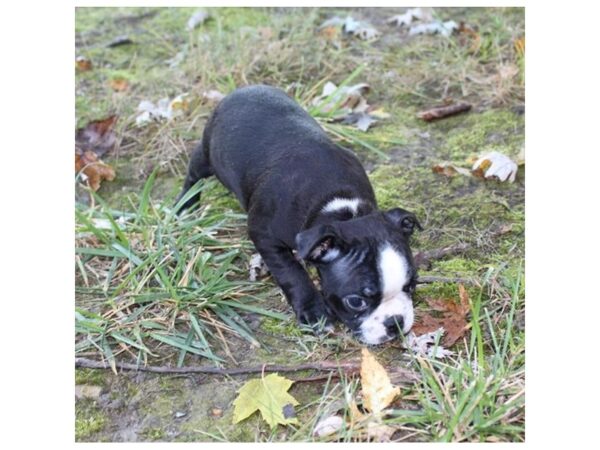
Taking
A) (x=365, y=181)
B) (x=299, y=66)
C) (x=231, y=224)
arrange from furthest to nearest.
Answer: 1. (x=299, y=66)
2. (x=231, y=224)
3. (x=365, y=181)

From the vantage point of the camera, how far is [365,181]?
540 cm

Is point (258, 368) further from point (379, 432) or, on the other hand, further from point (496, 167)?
point (496, 167)

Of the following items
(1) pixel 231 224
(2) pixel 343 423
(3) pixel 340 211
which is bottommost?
(1) pixel 231 224

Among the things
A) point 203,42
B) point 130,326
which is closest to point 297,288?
point 130,326

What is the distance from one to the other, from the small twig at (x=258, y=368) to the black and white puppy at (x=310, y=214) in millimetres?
228

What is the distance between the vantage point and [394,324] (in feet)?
14.6

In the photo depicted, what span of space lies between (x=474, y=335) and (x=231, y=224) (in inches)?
91.5

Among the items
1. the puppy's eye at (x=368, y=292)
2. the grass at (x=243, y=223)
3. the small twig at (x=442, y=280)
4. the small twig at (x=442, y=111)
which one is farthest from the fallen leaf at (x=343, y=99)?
the puppy's eye at (x=368, y=292)

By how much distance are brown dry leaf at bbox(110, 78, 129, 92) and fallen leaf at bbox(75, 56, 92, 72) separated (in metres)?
0.57

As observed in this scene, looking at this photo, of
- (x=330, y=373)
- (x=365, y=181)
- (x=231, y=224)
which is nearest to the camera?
(x=330, y=373)

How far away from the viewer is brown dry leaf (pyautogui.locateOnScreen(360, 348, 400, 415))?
13.4 ft

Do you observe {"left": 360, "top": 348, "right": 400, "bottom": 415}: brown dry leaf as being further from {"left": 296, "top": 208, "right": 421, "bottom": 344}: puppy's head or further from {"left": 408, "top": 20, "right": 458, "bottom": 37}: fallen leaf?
{"left": 408, "top": 20, "right": 458, "bottom": 37}: fallen leaf

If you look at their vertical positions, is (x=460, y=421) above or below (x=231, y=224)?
above

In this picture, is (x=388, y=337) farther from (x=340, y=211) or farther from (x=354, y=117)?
(x=354, y=117)
